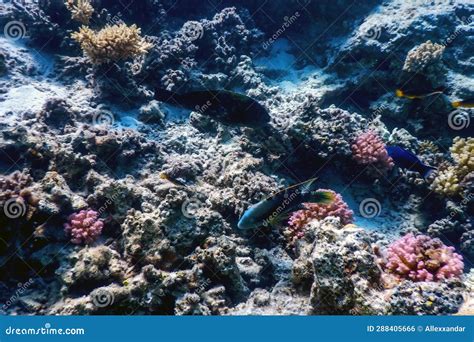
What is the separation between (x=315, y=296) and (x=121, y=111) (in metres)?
4.21

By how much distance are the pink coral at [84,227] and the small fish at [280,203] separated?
177 cm

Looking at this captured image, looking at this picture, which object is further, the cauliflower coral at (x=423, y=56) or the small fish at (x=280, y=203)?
the cauliflower coral at (x=423, y=56)

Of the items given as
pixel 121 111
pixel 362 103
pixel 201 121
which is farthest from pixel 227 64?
pixel 362 103

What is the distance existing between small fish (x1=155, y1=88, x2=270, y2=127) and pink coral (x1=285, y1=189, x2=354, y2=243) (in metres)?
1.36

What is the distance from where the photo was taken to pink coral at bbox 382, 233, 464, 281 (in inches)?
140

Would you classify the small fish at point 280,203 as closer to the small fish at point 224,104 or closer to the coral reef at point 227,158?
the coral reef at point 227,158

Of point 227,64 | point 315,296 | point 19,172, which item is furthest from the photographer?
point 227,64

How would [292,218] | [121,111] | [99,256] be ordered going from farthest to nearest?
[121,111] < [292,218] < [99,256]

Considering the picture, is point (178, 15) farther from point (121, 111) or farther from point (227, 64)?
point (121, 111)

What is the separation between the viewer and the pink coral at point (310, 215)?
4.51 m

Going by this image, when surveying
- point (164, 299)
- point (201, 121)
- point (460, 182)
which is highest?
point (201, 121)

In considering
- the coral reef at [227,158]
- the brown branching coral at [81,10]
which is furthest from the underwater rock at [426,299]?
the brown branching coral at [81,10]

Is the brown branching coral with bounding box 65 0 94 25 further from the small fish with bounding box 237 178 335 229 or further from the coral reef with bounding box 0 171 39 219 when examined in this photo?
the small fish with bounding box 237 178 335 229

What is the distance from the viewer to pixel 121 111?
5730 millimetres
